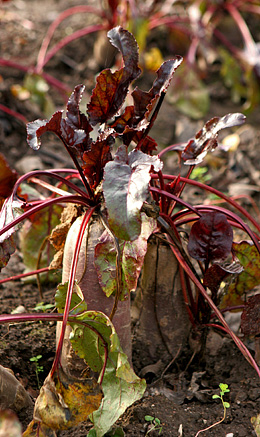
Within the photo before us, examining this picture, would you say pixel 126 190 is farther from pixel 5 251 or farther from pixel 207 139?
pixel 207 139

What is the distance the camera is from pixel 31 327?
1804 mm

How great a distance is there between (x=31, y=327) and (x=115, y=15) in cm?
283

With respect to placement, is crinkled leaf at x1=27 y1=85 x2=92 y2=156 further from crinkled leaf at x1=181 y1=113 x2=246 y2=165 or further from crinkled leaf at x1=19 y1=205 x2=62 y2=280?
crinkled leaf at x1=19 y1=205 x2=62 y2=280

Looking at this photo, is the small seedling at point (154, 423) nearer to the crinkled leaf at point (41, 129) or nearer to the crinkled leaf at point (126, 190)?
the crinkled leaf at point (126, 190)

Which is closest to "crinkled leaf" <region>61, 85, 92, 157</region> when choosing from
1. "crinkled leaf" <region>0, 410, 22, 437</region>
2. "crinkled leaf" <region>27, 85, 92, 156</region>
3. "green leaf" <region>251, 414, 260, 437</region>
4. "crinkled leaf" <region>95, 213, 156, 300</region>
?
"crinkled leaf" <region>27, 85, 92, 156</region>

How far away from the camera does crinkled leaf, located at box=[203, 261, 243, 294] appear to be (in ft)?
4.94

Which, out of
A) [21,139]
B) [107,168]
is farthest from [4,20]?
[107,168]

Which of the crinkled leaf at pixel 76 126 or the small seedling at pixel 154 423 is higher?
the crinkled leaf at pixel 76 126

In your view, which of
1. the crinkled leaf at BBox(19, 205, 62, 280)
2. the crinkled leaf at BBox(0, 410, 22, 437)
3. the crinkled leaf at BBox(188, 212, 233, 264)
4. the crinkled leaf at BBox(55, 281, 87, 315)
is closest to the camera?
the crinkled leaf at BBox(0, 410, 22, 437)

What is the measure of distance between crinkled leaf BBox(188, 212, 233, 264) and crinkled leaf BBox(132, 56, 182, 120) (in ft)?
1.18

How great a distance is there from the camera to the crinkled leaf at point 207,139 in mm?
1579

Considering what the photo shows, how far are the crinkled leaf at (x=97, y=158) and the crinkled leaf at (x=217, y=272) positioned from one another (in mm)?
431

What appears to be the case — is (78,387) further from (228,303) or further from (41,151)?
(41,151)

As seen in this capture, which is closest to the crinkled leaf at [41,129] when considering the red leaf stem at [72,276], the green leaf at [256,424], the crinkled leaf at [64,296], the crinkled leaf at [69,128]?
the crinkled leaf at [69,128]
